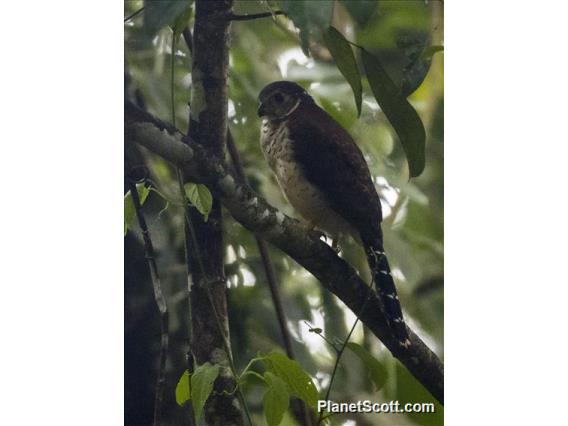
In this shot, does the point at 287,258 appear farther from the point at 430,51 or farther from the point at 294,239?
the point at 430,51

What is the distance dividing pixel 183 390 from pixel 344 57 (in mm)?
756

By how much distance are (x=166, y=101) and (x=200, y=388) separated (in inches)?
23.5

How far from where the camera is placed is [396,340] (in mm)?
1950

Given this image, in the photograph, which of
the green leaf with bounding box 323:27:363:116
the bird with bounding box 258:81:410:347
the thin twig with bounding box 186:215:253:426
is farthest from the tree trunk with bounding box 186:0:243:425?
the green leaf with bounding box 323:27:363:116

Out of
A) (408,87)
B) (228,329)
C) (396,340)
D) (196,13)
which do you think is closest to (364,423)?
(396,340)

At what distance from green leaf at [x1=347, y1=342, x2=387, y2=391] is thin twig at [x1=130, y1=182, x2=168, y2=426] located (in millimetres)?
389

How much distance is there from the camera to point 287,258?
1983 millimetres

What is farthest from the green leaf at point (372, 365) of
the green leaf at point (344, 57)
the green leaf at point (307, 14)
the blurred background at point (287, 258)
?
the green leaf at point (307, 14)

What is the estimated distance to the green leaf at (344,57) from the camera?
181 centimetres

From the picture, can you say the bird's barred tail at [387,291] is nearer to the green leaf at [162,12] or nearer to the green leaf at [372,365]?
the green leaf at [372,365]

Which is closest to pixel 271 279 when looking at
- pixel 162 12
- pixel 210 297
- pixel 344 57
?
pixel 210 297

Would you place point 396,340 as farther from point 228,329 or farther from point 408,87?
point 408,87

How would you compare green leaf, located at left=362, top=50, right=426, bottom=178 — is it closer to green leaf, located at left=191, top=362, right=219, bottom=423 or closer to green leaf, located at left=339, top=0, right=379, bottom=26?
green leaf, located at left=339, top=0, right=379, bottom=26

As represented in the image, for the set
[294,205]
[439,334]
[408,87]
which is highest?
[408,87]
